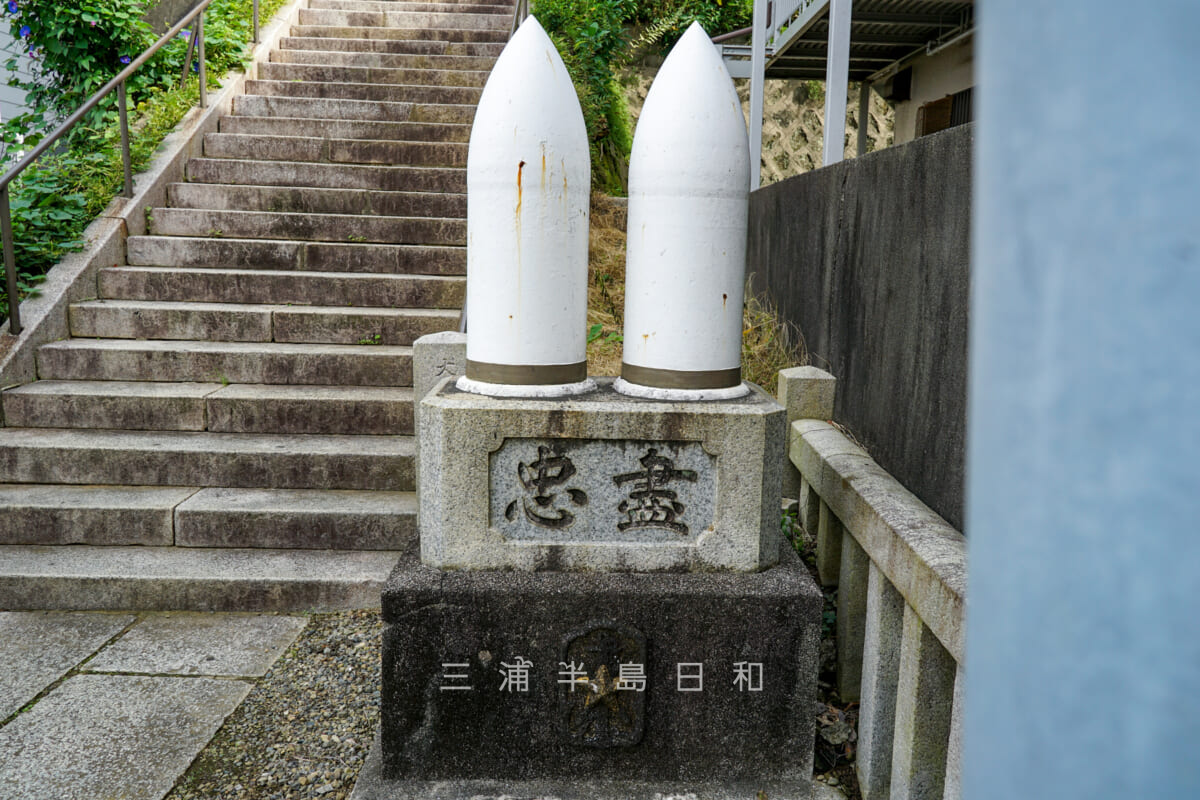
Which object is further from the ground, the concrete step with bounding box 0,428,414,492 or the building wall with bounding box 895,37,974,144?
the building wall with bounding box 895,37,974,144

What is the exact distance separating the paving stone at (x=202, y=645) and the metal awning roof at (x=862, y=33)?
19.6 feet

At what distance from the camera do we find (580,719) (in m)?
2.48

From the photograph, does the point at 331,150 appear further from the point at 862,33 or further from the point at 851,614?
the point at 851,614

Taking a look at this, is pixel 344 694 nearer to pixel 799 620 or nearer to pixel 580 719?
pixel 580 719

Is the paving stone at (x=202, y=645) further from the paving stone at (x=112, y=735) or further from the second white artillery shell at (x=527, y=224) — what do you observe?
the second white artillery shell at (x=527, y=224)

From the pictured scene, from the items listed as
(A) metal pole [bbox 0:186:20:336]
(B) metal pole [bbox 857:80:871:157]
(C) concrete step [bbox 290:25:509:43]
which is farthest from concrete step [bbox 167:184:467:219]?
(B) metal pole [bbox 857:80:871:157]

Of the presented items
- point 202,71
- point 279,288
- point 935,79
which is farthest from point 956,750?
point 935,79

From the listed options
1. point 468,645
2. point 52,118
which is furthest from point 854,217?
point 52,118

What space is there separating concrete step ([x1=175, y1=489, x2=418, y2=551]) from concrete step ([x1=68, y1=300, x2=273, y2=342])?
1.55 metres

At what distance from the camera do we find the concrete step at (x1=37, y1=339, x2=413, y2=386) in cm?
512

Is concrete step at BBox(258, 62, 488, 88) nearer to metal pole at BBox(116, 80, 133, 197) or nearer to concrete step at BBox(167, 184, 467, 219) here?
concrete step at BBox(167, 184, 467, 219)

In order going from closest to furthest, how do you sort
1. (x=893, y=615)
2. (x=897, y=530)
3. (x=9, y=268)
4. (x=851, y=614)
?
(x=897, y=530) → (x=893, y=615) → (x=851, y=614) → (x=9, y=268)

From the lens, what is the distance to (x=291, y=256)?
6020 millimetres

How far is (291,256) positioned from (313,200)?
70 cm
